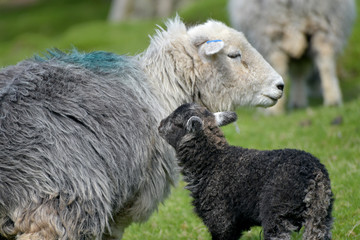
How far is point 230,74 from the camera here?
5.24 meters

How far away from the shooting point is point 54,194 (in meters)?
3.90

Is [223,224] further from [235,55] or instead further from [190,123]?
[235,55]

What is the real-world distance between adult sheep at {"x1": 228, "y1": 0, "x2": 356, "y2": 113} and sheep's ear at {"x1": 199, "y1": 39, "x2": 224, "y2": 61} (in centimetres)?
557

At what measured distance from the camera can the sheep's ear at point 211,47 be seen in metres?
5.01

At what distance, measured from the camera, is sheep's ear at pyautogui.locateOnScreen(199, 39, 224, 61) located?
5.01m

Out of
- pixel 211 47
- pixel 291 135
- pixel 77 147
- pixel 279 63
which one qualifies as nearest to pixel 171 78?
pixel 211 47

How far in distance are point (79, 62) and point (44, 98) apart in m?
0.64

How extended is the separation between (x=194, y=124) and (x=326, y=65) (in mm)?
6770

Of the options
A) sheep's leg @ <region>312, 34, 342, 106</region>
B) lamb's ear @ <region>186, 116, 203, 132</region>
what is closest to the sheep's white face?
lamb's ear @ <region>186, 116, 203, 132</region>

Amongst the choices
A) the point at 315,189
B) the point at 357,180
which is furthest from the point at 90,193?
the point at 357,180

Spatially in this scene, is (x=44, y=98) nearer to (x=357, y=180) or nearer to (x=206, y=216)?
(x=206, y=216)

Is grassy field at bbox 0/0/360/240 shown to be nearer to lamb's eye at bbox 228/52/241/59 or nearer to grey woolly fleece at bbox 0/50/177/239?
lamb's eye at bbox 228/52/241/59

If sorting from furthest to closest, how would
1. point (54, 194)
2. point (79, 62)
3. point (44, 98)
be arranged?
point (79, 62), point (44, 98), point (54, 194)

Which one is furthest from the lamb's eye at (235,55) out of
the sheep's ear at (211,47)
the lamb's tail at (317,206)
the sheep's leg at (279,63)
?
the sheep's leg at (279,63)
